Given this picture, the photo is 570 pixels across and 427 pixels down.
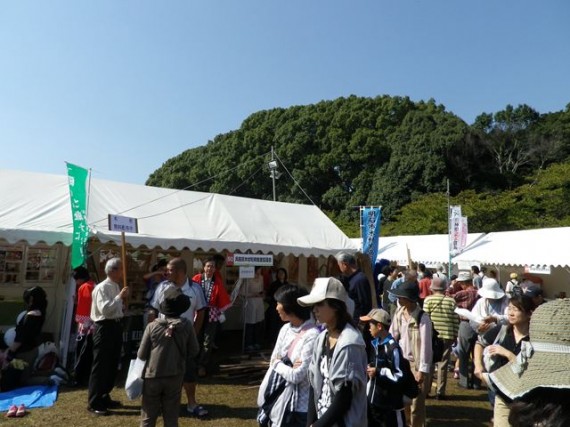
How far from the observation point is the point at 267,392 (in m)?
2.74

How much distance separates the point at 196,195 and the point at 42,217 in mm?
3449

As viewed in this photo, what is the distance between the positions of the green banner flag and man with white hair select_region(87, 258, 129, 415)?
1.58 metres

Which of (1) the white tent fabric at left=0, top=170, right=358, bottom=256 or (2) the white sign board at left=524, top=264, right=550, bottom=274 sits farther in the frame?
(2) the white sign board at left=524, top=264, right=550, bottom=274

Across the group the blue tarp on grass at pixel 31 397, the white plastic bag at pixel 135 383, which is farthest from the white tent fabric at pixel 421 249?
the white plastic bag at pixel 135 383

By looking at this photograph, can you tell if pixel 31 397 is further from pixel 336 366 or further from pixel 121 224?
pixel 336 366

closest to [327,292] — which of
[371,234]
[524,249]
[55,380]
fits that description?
[55,380]

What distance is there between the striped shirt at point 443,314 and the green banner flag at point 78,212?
208 inches

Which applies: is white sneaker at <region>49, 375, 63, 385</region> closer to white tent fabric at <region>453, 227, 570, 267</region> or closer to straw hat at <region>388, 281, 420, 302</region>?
straw hat at <region>388, 281, 420, 302</region>

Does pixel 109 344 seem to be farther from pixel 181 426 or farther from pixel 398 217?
pixel 398 217

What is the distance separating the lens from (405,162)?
26.6m

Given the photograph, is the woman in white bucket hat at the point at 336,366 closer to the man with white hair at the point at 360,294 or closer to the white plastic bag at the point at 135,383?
the white plastic bag at the point at 135,383

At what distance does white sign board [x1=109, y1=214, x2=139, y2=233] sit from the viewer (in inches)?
235

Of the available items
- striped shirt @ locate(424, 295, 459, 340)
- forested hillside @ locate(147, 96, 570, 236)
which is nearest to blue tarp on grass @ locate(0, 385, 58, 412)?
striped shirt @ locate(424, 295, 459, 340)

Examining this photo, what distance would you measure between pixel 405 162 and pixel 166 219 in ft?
70.0
